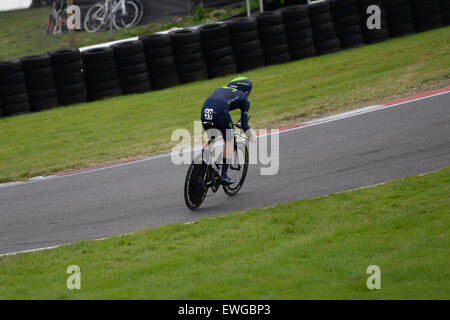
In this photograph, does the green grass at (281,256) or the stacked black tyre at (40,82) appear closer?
the green grass at (281,256)

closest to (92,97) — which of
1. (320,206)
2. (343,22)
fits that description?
(343,22)

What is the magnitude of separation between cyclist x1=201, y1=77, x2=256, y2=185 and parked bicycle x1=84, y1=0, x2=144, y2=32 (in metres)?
17.6

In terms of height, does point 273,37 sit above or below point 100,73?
above

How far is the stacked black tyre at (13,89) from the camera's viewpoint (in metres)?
17.4

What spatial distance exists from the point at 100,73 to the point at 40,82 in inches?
63.6

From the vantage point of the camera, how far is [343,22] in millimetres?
20328

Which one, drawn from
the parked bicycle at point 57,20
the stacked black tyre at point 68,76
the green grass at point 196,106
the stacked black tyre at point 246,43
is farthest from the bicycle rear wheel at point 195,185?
the parked bicycle at point 57,20

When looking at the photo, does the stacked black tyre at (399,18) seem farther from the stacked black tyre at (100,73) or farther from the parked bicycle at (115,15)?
the parked bicycle at (115,15)

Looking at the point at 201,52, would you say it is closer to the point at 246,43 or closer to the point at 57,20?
the point at 246,43

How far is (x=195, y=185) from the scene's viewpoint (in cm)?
970

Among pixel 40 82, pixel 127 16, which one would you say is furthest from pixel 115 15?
pixel 40 82

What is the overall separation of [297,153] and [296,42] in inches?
341

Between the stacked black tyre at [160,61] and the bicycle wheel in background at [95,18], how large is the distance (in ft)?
29.6

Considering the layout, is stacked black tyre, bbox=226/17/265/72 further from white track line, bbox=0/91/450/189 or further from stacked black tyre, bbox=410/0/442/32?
white track line, bbox=0/91/450/189
